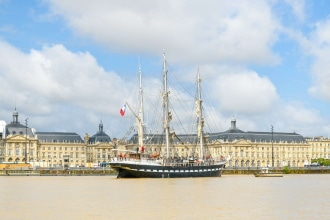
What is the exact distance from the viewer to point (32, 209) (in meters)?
47.8

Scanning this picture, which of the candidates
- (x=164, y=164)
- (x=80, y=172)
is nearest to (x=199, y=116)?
(x=164, y=164)

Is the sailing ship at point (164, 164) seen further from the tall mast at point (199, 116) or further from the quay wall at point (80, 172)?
the quay wall at point (80, 172)

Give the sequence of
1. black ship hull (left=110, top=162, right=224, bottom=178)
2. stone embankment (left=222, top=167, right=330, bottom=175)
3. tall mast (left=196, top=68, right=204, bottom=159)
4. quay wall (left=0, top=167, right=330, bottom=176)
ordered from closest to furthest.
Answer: black ship hull (left=110, top=162, right=224, bottom=178)
tall mast (left=196, top=68, right=204, bottom=159)
quay wall (left=0, top=167, right=330, bottom=176)
stone embankment (left=222, top=167, right=330, bottom=175)

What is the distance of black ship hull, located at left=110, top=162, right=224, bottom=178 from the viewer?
11975 centimetres

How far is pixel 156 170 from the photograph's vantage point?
12125 cm

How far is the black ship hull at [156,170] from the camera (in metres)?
120

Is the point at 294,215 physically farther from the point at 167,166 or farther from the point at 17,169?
the point at 17,169

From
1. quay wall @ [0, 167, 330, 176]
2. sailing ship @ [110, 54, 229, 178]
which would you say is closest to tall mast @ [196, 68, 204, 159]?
sailing ship @ [110, 54, 229, 178]

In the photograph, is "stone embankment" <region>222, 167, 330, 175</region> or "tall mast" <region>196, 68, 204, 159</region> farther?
"stone embankment" <region>222, 167, 330, 175</region>

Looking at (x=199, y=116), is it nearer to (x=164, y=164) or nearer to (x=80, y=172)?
(x=164, y=164)

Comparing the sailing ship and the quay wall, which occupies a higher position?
the sailing ship

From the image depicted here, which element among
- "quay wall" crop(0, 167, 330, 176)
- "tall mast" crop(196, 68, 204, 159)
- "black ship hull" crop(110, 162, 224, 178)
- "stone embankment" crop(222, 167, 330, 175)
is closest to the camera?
"black ship hull" crop(110, 162, 224, 178)

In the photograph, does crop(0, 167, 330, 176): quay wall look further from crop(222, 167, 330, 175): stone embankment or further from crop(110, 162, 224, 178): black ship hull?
crop(110, 162, 224, 178): black ship hull

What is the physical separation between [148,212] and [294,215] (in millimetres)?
9912
